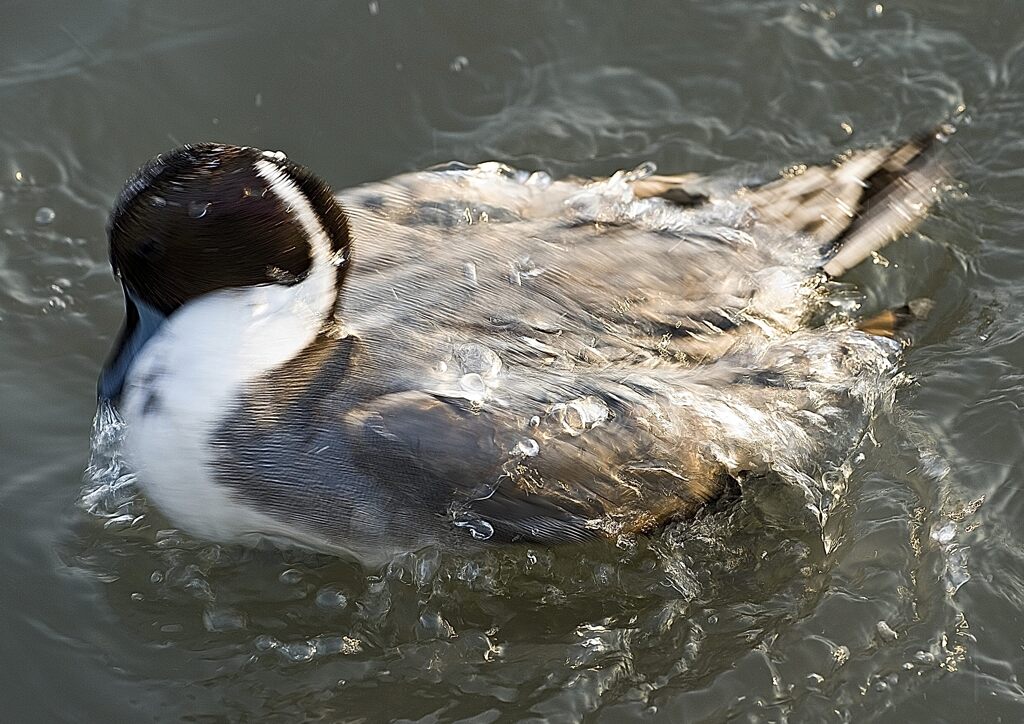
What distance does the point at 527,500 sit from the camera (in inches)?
100

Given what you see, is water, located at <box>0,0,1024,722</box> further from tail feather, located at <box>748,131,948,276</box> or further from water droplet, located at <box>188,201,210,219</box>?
water droplet, located at <box>188,201,210,219</box>

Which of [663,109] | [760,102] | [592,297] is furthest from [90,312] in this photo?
[760,102]

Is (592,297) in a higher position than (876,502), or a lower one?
higher

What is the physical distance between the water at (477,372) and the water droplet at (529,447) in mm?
343

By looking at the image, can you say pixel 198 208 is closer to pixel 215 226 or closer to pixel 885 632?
pixel 215 226

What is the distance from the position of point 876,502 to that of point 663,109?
5.45 ft

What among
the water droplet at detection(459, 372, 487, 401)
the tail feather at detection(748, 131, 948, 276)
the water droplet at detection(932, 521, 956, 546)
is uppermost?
the tail feather at detection(748, 131, 948, 276)

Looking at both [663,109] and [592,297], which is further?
[663,109]

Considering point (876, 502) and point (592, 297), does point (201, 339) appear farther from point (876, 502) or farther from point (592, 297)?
point (876, 502)

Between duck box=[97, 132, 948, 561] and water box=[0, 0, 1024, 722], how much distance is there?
0.23 m

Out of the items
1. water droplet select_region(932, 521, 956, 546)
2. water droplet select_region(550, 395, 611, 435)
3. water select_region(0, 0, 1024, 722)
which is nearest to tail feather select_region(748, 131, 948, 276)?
water select_region(0, 0, 1024, 722)

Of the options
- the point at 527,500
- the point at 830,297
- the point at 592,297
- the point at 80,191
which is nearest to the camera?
the point at 527,500

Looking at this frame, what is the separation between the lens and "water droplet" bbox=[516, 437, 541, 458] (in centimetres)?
250

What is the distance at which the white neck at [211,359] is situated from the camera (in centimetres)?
253
